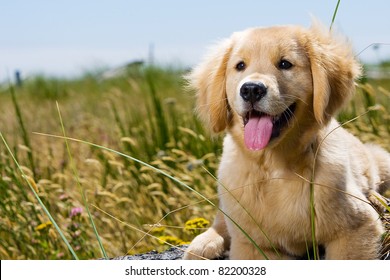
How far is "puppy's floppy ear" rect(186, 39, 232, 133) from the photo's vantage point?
140 inches

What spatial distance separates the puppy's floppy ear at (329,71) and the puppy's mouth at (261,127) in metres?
0.16

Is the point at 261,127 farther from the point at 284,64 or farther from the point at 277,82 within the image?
the point at 284,64

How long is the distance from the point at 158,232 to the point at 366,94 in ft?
7.06

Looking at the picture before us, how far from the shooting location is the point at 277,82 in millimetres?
3205

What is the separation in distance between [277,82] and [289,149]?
0.36 m

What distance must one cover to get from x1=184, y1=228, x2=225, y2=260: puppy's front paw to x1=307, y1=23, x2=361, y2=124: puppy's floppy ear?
926 mm

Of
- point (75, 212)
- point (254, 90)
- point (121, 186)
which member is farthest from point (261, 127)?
point (121, 186)

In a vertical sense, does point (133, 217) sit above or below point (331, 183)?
below

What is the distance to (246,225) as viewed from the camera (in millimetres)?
3379

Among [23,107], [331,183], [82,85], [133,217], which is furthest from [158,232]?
[82,85]

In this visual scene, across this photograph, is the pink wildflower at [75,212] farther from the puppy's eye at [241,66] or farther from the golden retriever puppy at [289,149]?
the puppy's eye at [241,66]

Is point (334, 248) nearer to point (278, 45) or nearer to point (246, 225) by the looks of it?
point (246, 225)

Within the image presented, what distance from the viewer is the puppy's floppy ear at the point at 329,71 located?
330 cm
